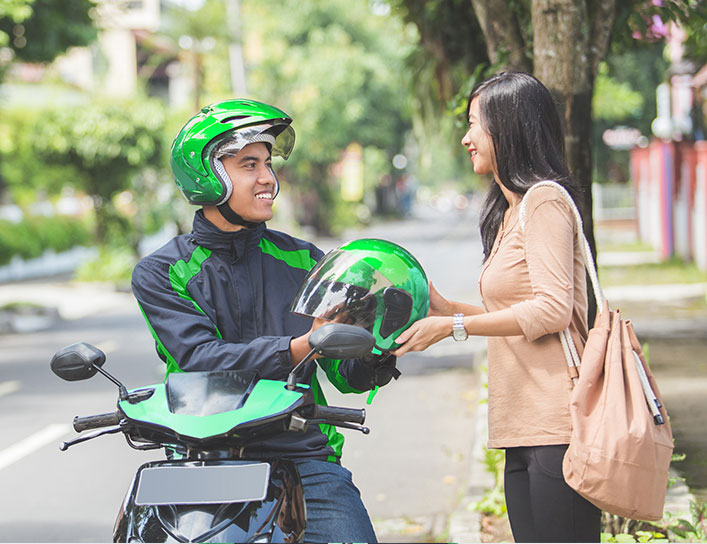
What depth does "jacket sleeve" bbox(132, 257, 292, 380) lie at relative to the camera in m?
2.64

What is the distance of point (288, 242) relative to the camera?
3.09m

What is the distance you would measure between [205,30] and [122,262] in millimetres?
8451

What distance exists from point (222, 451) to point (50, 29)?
44.0ft

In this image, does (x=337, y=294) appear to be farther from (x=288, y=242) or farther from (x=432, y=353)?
(x=432, y=353)

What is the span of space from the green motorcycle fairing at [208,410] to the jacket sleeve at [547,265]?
25.2 inches

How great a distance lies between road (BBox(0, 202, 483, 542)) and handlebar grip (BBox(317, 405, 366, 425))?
3.15 meters

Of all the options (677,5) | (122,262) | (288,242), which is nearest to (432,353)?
(677,5)

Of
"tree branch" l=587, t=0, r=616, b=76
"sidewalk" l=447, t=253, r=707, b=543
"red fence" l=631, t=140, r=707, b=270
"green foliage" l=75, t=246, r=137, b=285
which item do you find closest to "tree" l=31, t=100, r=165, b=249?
"green foliage" l=75, t=246, r=137, b=285

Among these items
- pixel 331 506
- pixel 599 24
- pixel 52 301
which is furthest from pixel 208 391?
pixel 52 301

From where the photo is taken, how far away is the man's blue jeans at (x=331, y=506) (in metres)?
2.56

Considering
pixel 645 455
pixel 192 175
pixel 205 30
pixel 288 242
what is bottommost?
pixel 645 455

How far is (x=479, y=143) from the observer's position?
2.96 metres

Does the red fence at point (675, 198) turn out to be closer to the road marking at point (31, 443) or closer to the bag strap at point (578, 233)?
the road marking at point (31, 443)

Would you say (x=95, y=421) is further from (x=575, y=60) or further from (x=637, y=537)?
(x=575, y=60)
